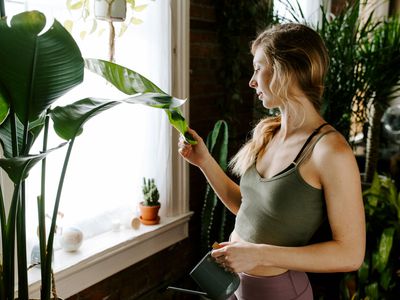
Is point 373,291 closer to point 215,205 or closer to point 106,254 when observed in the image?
point 215,205

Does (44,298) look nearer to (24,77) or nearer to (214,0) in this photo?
(24,77)

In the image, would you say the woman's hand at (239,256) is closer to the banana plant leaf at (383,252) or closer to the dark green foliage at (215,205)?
the dark green foliage at (215,205)

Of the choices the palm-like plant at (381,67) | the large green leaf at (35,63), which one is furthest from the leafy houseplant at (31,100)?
the palm-like plant at (381,67)

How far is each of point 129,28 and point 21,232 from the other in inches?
47.4

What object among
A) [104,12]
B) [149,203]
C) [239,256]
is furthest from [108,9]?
[239,256]

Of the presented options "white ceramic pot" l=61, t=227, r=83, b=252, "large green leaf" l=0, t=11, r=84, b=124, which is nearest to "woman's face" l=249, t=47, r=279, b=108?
"large green leaf" l=0, t=11, r=84, b=124

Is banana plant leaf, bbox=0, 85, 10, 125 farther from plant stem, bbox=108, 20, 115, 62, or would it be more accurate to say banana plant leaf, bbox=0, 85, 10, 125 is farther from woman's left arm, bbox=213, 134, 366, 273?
plant stem, bbox=108, 20, 115, 62

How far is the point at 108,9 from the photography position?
172cm

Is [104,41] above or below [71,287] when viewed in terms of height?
above

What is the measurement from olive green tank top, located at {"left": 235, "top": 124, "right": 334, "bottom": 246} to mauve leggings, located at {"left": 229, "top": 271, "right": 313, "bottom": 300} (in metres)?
0.11

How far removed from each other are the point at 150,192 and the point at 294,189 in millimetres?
1072

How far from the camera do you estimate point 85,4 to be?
70.0 inches

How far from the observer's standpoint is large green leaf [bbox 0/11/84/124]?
887 millimetres

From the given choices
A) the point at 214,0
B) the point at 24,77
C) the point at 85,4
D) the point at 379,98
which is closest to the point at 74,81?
the point at 24,77
